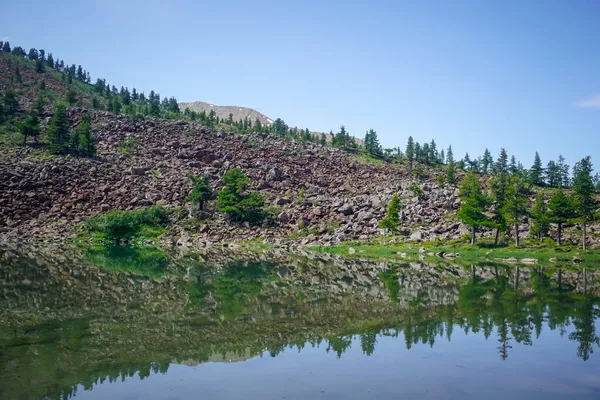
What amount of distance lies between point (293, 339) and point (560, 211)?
64.0 m

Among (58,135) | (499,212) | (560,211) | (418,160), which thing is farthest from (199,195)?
(418,160)

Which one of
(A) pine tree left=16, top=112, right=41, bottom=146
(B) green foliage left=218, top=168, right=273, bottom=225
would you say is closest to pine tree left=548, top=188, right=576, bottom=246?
(B) green foliage left=218, top=168, right=273, bottom=225

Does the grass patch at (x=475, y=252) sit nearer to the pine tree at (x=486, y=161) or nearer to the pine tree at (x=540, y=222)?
the pine tree at (x=540, y=222)

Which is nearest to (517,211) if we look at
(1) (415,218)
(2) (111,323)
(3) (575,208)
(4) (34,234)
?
(3) (575,208)

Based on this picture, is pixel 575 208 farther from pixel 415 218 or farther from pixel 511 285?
pixel 511 285

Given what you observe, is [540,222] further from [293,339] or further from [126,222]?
[126,222]

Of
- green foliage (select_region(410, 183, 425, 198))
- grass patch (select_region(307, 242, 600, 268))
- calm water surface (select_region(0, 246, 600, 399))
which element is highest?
green foliage (select_region(410, 183, 425, 198))

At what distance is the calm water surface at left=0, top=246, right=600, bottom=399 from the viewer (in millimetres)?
12367

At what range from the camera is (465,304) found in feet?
84.2

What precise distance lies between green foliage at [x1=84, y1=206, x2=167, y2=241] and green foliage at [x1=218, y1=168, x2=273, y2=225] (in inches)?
527

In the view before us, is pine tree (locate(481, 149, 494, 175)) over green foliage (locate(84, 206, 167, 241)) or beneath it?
over

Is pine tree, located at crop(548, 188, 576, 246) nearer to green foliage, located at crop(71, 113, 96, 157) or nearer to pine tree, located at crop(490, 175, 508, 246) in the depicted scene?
pine tree, located at crop(490, 175, 508, 246)

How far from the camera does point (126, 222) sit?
85.5 metres

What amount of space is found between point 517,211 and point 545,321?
5254cm
